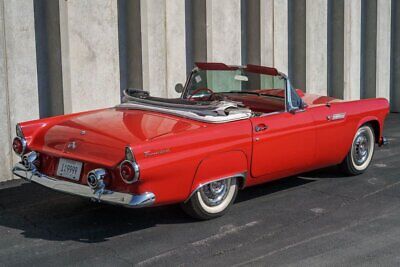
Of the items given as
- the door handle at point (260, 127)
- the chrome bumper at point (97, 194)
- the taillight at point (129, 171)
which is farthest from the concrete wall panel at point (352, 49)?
the taillight at point (129, 171)

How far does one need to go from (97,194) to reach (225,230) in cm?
116

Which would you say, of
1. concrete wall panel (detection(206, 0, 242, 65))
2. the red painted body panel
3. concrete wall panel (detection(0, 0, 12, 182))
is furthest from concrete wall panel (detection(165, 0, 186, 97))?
the red painted body panel

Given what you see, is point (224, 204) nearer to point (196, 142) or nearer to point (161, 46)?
point (196, 142)

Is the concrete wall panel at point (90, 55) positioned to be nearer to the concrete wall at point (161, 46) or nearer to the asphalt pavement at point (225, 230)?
the concrete wall at point (161, 46)

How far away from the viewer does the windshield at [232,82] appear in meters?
6.28

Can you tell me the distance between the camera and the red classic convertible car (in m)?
4.84

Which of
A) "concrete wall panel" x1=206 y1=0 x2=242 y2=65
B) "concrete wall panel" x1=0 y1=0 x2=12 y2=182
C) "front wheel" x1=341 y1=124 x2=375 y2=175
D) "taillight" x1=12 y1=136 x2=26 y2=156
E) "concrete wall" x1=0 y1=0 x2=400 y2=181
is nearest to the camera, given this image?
"taillight" x1=12 y1=136 x2=26 y2=156

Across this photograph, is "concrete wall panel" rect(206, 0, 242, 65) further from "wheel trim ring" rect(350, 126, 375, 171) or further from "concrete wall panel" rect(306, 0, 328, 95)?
"wheel trim ring" rect(350, 126, 375, 171)

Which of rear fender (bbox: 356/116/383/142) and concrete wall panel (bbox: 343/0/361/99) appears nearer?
rear fender (bbox: 356/116/383/142)

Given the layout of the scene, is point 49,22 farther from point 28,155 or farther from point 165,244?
point 165,244

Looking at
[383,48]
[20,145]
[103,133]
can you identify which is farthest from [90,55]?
[383,48]

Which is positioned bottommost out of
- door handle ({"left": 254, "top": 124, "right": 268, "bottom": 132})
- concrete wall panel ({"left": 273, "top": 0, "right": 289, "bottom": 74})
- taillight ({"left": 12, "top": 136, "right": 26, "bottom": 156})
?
taillight ({"left": 12, "top": 136, "right": 26, "bottom": 156})

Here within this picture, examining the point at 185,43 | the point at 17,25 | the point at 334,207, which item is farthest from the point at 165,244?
the point at 185,43

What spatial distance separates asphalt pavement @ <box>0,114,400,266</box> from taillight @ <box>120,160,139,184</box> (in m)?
0.56
